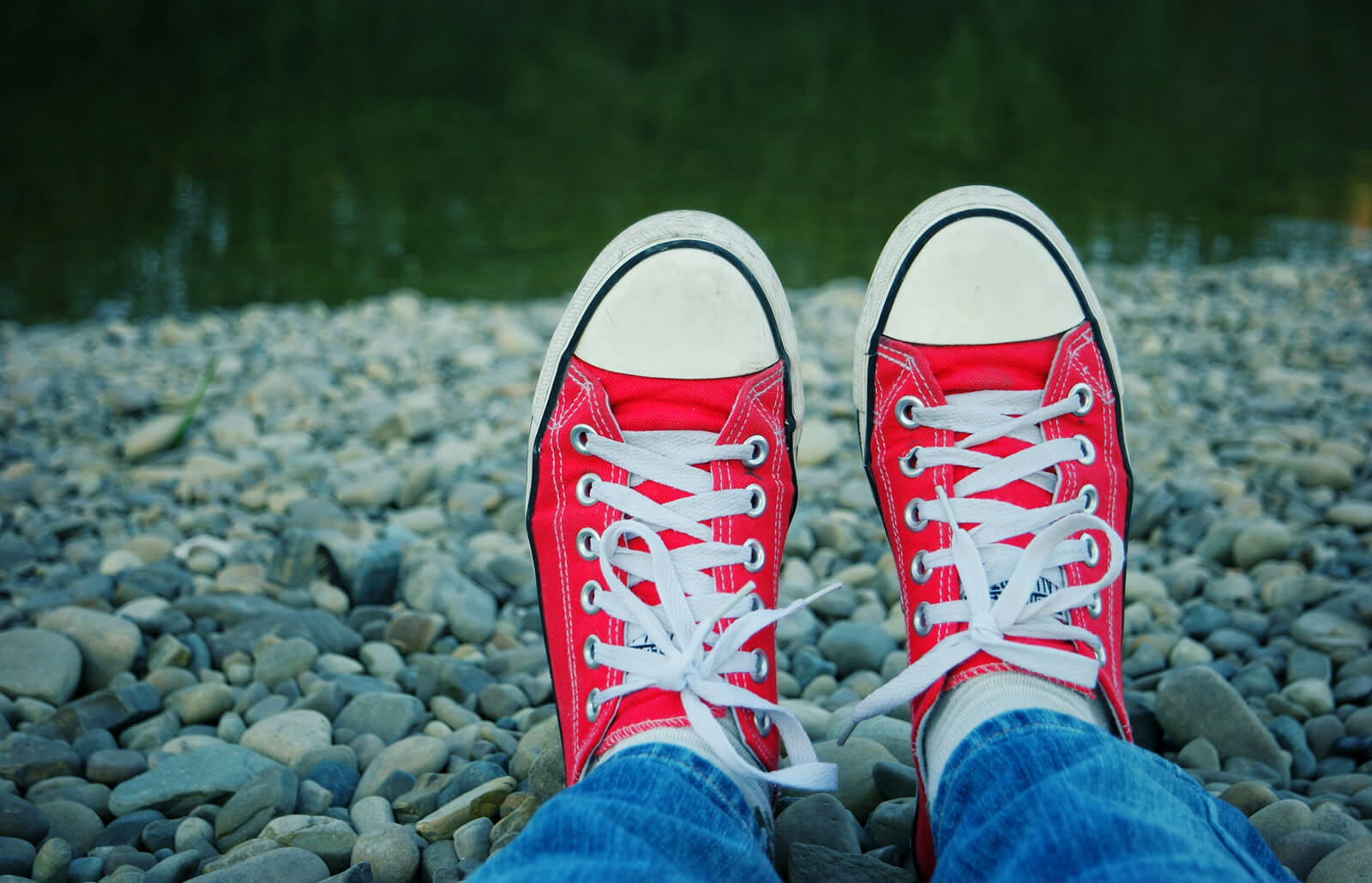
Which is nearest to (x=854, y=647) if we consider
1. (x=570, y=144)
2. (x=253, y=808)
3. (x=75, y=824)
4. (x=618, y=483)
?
(x=618, y=483)

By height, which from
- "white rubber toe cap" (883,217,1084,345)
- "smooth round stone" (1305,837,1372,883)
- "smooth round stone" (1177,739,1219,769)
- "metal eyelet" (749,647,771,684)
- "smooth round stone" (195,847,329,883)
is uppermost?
"white rubber toe cap" (883,217,1084,345)

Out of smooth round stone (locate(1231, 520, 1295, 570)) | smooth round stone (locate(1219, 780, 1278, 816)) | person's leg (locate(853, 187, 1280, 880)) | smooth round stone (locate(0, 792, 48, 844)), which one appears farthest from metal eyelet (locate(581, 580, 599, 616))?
smooth round stone (locate(1231, 520, 1295, 570))

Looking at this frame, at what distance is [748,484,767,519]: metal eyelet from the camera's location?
1640 millimetres

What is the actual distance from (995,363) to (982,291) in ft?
0.42

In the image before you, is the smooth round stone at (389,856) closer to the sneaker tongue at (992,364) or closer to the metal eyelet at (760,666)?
the metal eyelet at (760,666)

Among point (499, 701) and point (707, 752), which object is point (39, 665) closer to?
point (499, 701)

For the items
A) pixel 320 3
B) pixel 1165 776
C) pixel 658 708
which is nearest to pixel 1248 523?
pixel 1165 776

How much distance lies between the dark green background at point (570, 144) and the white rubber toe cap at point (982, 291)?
172 inches

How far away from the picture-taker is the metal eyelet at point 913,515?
1650 mm

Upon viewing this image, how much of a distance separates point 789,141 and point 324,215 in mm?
4929

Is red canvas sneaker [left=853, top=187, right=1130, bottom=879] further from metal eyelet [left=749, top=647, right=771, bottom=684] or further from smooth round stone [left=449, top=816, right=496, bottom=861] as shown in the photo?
smooth round stone [left=449, top=816, right=496, bottom=861]

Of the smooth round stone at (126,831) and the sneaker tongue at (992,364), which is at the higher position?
the sneaker tongue at (992,364)

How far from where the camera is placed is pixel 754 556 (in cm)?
160

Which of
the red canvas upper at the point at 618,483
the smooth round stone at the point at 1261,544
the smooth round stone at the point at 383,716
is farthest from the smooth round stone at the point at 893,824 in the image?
the smooth round stone at the point at 1261,544
